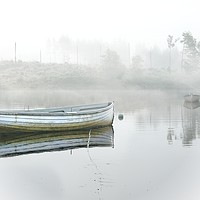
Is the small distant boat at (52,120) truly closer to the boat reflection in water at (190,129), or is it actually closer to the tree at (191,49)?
the boat reflection in water at (190,129)

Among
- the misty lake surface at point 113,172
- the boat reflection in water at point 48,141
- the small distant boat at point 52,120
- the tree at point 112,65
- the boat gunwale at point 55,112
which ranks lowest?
the misty lake surface at point 113,172

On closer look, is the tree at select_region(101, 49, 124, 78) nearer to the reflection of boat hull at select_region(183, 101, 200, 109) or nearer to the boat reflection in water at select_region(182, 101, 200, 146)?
the reflection of boat hull at select_region(183, 101, 200, 109)

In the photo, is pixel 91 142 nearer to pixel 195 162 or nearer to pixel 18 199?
pixel 195 162

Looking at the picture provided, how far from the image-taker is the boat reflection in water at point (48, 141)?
84.8 feet

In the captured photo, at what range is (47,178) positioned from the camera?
60.6 ft

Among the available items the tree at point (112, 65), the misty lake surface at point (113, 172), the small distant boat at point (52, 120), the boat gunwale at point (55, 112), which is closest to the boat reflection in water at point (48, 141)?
the small distant boat at point (52, 120)

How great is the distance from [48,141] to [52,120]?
3010 mm

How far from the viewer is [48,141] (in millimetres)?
28734

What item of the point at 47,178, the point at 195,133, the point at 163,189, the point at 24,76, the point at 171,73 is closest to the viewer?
the point at 163,189

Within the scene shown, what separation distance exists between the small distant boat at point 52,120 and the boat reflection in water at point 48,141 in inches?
23.9

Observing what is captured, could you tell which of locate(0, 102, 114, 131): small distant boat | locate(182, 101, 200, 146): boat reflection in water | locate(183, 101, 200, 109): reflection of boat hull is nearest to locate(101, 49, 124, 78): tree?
locate(183, 101, 200, 109): reflection of boat hull

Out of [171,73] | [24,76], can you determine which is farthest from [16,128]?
[171,73]

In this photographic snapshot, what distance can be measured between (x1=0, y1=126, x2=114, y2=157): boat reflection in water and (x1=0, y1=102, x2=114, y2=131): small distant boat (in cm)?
61

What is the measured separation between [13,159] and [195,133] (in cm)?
1809
